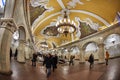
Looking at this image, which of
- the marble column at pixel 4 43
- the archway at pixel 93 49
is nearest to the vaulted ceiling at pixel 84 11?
the archway at pixel 93 49

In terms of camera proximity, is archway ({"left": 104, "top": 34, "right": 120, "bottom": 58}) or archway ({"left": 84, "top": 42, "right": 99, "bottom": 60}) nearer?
archway ({"left": 104, "top": 34, "right": 120, "bottom": 58})

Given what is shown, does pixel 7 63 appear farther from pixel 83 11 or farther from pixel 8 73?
pixel 83 11

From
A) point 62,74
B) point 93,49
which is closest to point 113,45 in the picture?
point 93,49

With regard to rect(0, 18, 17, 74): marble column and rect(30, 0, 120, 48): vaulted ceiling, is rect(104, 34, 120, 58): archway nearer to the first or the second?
rect(30, 0, 120, 48): vaulted ceiling

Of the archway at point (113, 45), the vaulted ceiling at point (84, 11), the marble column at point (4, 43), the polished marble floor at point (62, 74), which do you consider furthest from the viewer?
the archway at point (113, 45)

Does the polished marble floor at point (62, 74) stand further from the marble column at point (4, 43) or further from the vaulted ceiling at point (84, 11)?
the vaulted ceiling at point (84, 11)

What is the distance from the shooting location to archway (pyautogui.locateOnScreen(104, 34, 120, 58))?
16141 mm

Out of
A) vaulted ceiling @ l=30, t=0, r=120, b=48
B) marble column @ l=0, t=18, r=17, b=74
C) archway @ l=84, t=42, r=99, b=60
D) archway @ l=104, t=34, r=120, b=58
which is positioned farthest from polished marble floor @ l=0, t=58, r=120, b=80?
archway @ l=84, t=42, r=99, b=60

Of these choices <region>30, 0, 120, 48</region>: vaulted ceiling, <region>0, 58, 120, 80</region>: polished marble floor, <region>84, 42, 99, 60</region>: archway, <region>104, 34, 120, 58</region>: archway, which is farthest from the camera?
<region>84, 42, 99, 60</region>: archway

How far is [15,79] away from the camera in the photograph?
589cm

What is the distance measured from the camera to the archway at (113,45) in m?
16.1

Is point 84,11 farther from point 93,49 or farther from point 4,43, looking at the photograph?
point 4,43

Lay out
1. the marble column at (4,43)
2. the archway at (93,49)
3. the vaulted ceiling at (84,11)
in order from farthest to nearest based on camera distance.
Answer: the archway at (93,49), the vaulted ceiling at (84,11), the marble column at (4,43)

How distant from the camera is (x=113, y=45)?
1703 cm
